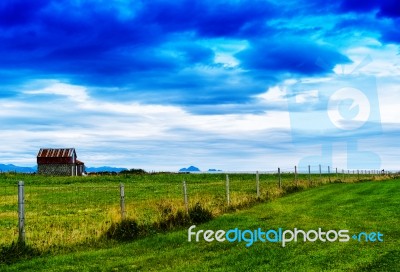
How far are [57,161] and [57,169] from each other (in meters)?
2.00

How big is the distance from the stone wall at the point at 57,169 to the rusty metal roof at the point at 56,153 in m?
2.22

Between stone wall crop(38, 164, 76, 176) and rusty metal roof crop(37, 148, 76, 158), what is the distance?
7.27 feet

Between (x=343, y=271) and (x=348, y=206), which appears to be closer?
(x=343, y=271)

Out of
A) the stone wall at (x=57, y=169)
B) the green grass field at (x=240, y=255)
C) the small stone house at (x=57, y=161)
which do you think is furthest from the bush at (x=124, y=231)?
the stone wall at (x=57, y=169)

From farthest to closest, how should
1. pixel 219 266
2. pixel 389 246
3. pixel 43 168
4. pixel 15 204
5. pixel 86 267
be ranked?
pixel 43 168, pixel 15 204, pixel 389 246, pixel 86 267, pixel 219 266

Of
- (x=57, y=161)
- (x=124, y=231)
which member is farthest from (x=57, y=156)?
(x=124, y=231)

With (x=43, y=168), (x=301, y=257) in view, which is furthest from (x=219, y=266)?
(x=43, y=168)

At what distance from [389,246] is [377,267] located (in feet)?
9.19

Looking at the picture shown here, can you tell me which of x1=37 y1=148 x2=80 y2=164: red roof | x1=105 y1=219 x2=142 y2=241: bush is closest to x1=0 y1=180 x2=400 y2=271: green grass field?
x1=105 y1=219 x2=142 y2=241: bush

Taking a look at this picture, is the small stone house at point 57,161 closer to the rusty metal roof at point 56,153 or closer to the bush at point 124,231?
the rusty metal roof at point 56,153

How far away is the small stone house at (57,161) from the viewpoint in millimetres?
116688

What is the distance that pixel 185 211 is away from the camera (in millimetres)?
20766

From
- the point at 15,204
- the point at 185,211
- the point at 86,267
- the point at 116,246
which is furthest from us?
the point at 15,204

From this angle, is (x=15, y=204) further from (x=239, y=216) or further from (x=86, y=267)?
(x=86, y=267)
